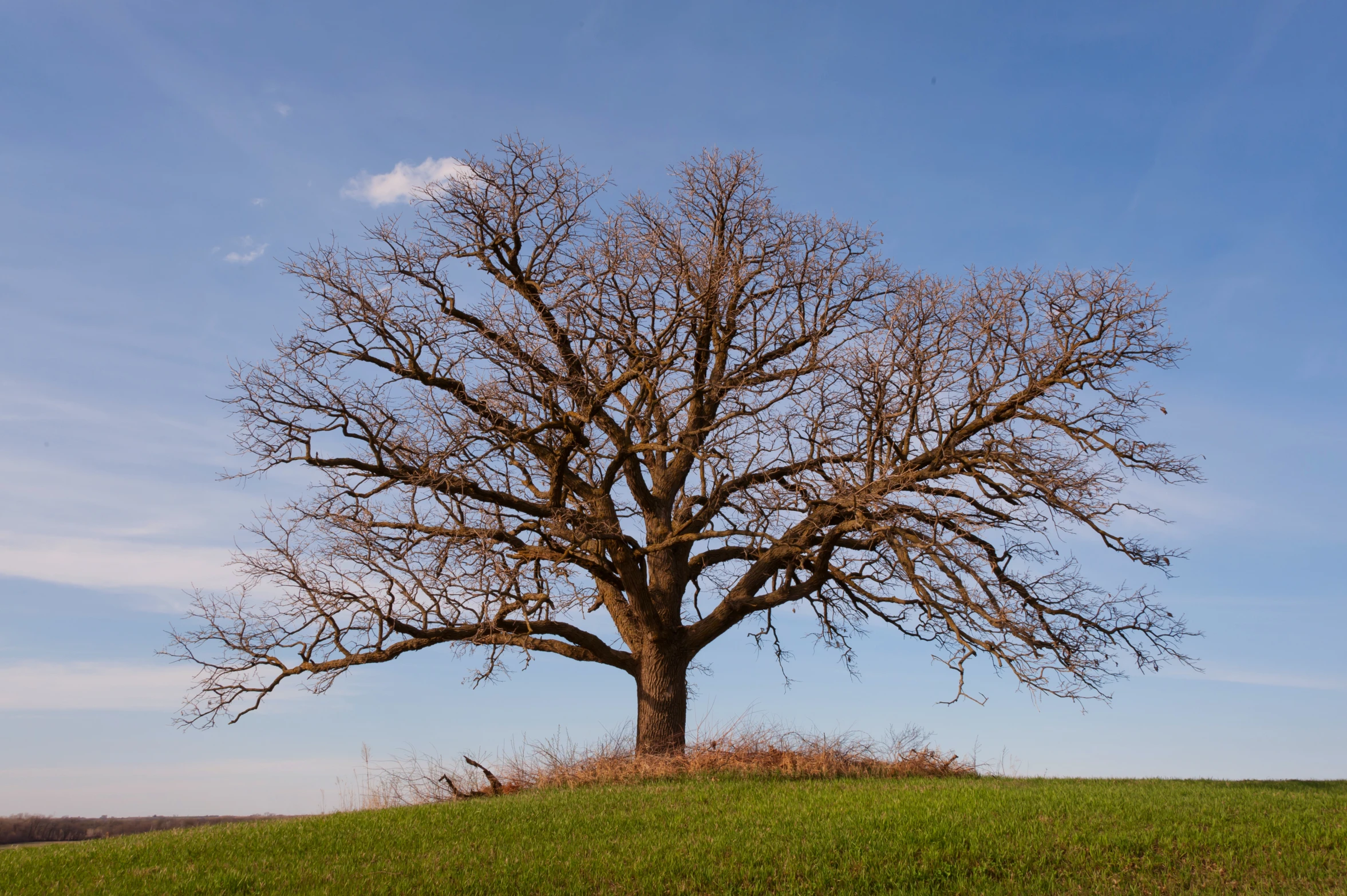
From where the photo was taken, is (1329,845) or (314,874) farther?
(1329,845)

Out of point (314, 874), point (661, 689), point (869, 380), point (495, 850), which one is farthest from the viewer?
point (661, 689)

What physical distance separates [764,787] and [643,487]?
222 inches

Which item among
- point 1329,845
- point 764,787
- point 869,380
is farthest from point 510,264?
point 1329,845

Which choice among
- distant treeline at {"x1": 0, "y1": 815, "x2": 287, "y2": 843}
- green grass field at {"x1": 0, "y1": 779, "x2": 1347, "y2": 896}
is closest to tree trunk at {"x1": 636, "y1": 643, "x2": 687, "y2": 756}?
green grass field at {"x1": 0, "y1": 779, "x2": 1347, "y2": 896}

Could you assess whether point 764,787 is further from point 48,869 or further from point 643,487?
point 48,869

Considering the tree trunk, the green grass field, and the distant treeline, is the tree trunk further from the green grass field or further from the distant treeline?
the distant treeline

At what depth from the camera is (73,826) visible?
16812mm

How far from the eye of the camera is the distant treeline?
635 inches

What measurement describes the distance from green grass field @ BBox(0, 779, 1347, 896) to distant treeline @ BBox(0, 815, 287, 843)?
4.33m

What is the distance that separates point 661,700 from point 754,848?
6.41m

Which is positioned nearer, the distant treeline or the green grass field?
the green grass field

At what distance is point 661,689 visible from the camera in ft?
50.9

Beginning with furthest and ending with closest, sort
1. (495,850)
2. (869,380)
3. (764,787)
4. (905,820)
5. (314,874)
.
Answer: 1. (869,380)
2. (764,787)
3. (905,820)
4. (495,850)
5. (314,874)

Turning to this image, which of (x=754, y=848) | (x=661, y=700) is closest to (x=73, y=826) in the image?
(x=661, y=700)
